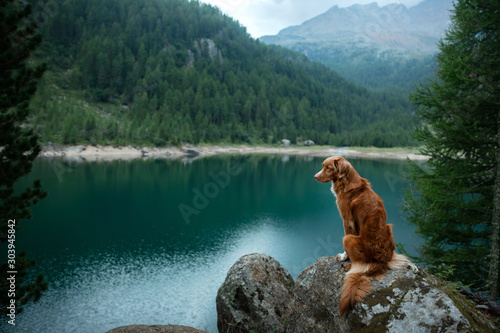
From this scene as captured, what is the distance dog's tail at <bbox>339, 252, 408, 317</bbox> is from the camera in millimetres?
3045

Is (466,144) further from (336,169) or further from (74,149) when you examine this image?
(74,149)

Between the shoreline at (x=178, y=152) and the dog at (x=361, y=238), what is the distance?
148 ft

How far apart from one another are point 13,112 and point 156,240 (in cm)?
1486

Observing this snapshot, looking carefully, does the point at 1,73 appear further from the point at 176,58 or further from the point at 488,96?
the point at 176,58

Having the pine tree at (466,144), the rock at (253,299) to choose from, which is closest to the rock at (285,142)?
the pine tree at (466,144)

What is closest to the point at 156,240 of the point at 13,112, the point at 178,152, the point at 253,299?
the point at 253,299

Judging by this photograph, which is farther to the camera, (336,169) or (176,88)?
(176,88)

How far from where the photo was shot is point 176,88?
373ft

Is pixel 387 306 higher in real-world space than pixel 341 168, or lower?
lower

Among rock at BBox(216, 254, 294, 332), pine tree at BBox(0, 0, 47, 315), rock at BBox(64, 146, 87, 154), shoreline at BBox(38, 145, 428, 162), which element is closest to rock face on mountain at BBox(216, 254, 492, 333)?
rock at BBox(216, 254, 294, 332)

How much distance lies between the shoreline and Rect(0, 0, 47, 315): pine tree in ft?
154

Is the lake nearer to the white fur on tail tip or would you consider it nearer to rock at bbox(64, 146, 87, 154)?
the white fur on tail tip

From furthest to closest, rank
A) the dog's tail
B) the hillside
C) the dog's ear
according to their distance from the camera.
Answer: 1. the hillside
2. the dog's ear
3. the dog's tail

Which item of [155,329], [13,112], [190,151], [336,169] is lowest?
[155,329]
